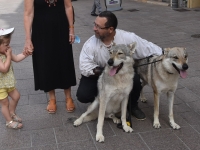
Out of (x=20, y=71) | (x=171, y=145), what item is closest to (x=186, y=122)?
(x=171, y=145)

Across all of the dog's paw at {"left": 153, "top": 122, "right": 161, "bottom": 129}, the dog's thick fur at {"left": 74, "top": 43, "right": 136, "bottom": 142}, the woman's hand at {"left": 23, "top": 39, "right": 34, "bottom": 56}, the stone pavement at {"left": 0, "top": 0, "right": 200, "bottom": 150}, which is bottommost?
the stone pavement at {"left": 0, "top": 0, "right": 200, "bottom": 150}

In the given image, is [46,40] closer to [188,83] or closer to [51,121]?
[51,121]

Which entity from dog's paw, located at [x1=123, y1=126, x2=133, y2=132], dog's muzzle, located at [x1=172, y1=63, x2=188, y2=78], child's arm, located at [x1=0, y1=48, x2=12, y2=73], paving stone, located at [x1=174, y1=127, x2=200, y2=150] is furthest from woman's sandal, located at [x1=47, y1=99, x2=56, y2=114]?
dog's muzzle, located at [x1=172, y1=63, x2=188, y2=78]

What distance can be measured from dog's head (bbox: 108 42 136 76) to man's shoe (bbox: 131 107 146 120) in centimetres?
91

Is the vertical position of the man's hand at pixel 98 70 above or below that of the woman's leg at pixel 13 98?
above

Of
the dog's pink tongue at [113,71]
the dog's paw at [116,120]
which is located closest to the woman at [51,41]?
the dog's paw at [116,120]

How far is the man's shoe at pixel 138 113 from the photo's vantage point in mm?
4383

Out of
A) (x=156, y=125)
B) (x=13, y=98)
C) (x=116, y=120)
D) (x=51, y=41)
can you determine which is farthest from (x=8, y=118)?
(x=156, y=125)

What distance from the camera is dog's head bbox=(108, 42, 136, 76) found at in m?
3.69

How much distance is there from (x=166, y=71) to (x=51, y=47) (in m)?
1.57

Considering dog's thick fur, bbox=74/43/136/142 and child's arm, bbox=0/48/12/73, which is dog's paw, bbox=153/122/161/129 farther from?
child's arm, bbox=0/48/12/73

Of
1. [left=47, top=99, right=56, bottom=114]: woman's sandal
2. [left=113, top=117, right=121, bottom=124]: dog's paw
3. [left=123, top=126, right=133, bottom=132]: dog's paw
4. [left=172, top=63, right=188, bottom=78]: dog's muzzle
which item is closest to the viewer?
[left=172, top=63, right=188, bottom=78]: dog's muzzle

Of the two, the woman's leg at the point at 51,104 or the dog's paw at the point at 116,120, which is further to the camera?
the woman's leg at the point at 51,104

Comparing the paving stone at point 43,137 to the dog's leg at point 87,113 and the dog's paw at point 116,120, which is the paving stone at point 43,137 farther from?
the dog's paw at point 116,120
